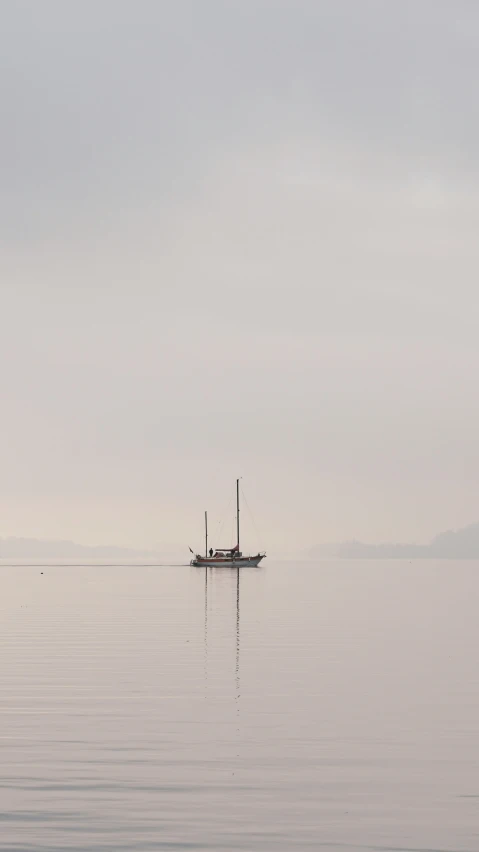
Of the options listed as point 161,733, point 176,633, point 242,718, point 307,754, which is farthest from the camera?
point 176,633

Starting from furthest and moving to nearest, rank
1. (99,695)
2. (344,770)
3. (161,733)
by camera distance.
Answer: (99,695) < (161,733) < (344,770)

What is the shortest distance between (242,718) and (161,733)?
3875 mm

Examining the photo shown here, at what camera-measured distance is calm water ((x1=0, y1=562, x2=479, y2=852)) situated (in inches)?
867

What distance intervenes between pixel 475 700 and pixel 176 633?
108ft

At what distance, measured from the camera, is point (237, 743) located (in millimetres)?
31469

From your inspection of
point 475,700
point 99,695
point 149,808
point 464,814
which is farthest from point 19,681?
point 464,814

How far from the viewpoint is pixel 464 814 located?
2356cm

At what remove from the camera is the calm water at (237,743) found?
2203cm

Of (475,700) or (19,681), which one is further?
(19,681)

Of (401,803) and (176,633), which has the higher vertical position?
(176,633)

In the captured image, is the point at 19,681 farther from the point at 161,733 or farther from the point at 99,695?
the point at 161,733

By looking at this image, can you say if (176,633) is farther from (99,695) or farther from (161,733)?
(161,733)

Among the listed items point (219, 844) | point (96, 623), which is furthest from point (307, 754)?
point (96, 623)

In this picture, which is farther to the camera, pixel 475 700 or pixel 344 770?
pixel 475 700
